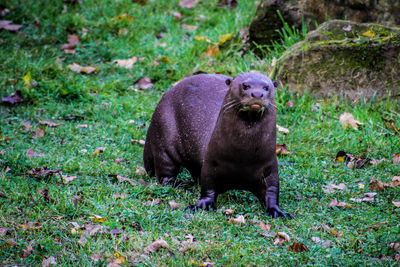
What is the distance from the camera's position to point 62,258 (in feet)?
10.4

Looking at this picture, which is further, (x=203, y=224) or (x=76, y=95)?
(x=76, y=95)

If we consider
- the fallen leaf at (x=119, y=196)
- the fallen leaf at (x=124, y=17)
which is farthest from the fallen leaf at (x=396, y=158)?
the fallen leaf at (x=124, y=17)

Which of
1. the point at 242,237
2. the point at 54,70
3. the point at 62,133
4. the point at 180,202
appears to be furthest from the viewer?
the point at 54,70

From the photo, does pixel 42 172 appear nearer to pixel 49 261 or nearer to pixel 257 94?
pixel 49 261

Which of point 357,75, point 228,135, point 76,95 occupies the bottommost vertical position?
point 76,95

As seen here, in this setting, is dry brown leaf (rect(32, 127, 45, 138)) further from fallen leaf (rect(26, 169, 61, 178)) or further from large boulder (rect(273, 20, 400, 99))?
large boulder (rect(273, 20, 400, 99))

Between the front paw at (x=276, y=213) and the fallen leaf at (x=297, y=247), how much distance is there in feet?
1.58

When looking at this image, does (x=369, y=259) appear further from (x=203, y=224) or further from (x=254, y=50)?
(x=254, y=50)

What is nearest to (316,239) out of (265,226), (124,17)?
(265,226)

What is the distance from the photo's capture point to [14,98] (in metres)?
6.54

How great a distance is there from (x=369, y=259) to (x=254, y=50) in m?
4.80

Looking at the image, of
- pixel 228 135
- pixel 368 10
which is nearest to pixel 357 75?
pixel 368 10

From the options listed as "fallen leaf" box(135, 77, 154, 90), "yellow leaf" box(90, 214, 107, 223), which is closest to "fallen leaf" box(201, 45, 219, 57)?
"fallen leaf" box(135, 77, 154, 90)

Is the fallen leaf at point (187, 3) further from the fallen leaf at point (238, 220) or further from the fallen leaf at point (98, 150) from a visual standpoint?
the fallen leaf at point (238, 220)
